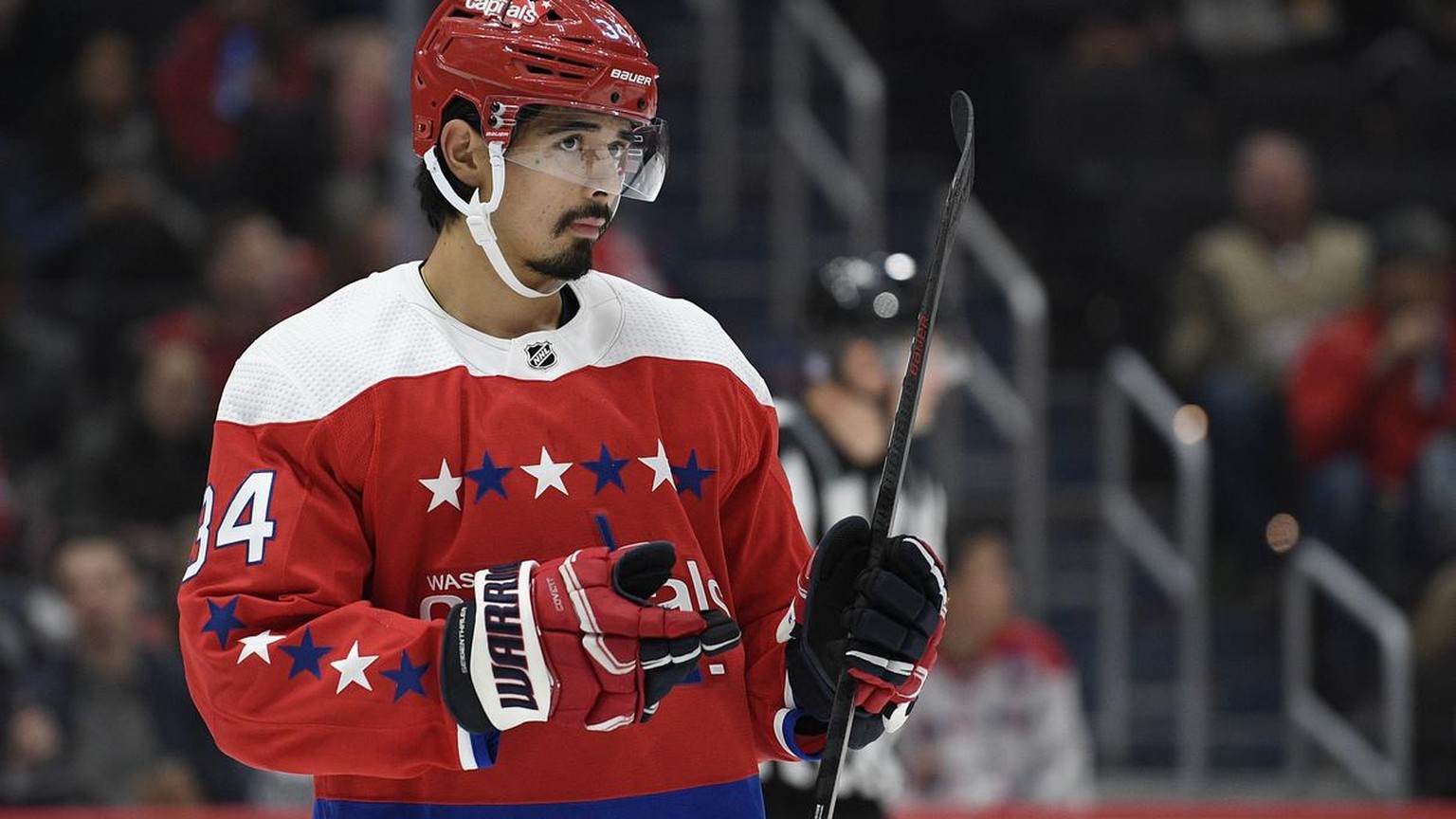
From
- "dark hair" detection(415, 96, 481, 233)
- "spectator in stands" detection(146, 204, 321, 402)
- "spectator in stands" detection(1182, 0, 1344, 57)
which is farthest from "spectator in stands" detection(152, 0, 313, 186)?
"dark hair" detection(415, 96, 481, 233)

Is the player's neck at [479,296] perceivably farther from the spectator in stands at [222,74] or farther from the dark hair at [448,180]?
the spectator in stands at [222,74]

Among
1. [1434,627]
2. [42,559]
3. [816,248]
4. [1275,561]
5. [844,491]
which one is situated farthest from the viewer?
[816,248]

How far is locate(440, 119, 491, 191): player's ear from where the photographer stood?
2.28 m

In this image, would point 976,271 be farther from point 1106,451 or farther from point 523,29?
point 523,29

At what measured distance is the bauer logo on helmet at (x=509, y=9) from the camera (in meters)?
2.25

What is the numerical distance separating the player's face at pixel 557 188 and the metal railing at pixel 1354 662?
4585 mm

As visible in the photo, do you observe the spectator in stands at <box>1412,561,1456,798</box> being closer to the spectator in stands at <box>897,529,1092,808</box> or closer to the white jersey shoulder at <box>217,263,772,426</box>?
the spectator in stands at <box>897,529,1092,808</box>

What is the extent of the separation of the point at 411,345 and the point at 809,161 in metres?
5.68

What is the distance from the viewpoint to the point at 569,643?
6.57ft

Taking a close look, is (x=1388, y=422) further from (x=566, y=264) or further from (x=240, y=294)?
(x=566, y=264)

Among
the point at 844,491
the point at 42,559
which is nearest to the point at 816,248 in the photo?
the point at 42,559

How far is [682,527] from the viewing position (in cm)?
226

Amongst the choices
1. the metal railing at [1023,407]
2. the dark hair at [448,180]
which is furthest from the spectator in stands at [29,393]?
the dark hair at [448,180]

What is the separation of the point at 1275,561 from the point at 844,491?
3.62 metres
